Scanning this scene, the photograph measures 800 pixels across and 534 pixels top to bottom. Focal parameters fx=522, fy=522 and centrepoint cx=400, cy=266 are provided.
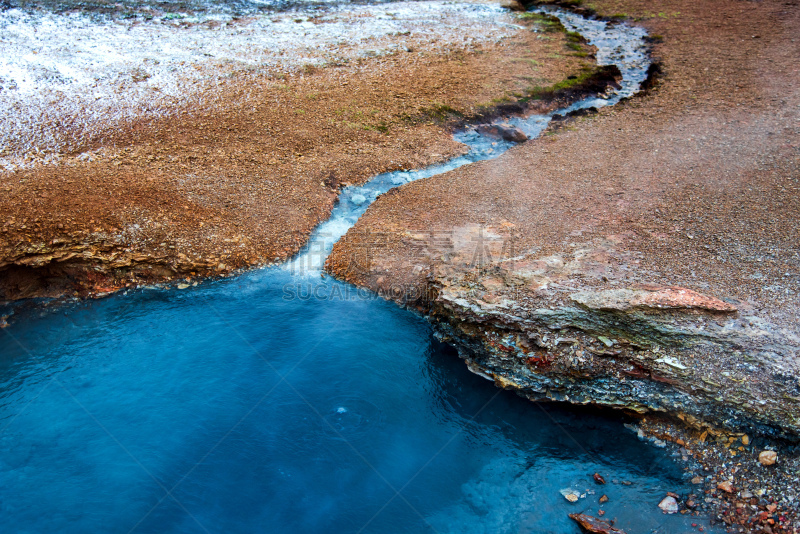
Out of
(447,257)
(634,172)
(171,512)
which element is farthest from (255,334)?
(634,172)

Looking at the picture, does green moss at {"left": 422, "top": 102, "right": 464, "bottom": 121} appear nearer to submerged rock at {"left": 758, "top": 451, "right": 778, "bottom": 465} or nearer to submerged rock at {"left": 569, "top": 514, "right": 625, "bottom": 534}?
submerged rock at {"left": 758, "top": 451, "right": 778, "bottom": 465}

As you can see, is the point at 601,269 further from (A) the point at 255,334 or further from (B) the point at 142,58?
(B) the point at 142,58

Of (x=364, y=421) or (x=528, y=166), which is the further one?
(x=528, y=166)

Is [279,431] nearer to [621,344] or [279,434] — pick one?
[279,434]

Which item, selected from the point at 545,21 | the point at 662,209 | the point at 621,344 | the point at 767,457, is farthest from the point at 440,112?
the point at 767,457

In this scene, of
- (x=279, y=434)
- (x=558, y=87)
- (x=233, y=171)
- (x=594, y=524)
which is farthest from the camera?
(x=558, y=87)

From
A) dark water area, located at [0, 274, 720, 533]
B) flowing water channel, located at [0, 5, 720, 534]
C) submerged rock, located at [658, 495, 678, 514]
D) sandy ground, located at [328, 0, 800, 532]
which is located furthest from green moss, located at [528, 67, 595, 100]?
submerged rock, located at [658, 495, 678, 514]
